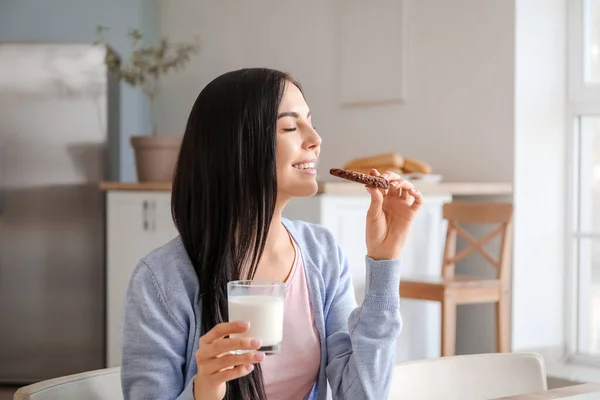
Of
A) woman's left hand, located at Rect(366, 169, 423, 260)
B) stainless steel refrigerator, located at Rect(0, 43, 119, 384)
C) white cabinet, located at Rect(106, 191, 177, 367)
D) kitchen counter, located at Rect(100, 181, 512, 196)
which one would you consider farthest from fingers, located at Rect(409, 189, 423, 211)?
stainless steel refrigerator, located at Rect(0, 43, 119, 384)

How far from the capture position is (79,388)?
3.46ft

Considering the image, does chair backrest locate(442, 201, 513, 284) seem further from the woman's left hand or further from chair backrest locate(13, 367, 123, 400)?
chair backrest locate(13, 367, 123, 400)

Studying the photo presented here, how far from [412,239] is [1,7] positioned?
8.42ft

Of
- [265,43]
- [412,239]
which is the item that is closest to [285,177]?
[412,239]

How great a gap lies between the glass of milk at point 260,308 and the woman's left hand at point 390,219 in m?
0.29

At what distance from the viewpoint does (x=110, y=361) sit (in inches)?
144

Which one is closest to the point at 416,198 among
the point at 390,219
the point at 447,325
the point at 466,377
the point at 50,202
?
the point at 390,219

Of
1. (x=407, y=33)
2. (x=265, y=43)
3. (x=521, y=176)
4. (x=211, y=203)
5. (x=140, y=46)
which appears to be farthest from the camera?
(x=140, y=46)

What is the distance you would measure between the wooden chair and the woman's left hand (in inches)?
73.6

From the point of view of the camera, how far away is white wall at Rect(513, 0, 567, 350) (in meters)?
3.63

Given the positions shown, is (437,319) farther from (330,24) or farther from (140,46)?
(140,46)

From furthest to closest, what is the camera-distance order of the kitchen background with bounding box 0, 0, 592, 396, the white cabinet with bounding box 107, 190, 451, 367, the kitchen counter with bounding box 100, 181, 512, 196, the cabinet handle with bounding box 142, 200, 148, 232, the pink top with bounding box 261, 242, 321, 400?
the kitchen background with bounding box 0, 0, 592, 396, the cabinet handle with bounding box 142, 200, 148, 232, the white cabinet with bounding box 107, 190, 451, 367, the kitchen counter with bounding box 100, 181, 512, 196, the pink top with bounding box 261, 242, 321, 400

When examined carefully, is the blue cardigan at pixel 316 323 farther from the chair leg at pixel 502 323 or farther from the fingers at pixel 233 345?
the chair leg at pixel 502 323

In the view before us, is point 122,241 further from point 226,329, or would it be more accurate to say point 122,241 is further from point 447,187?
point 226,329
